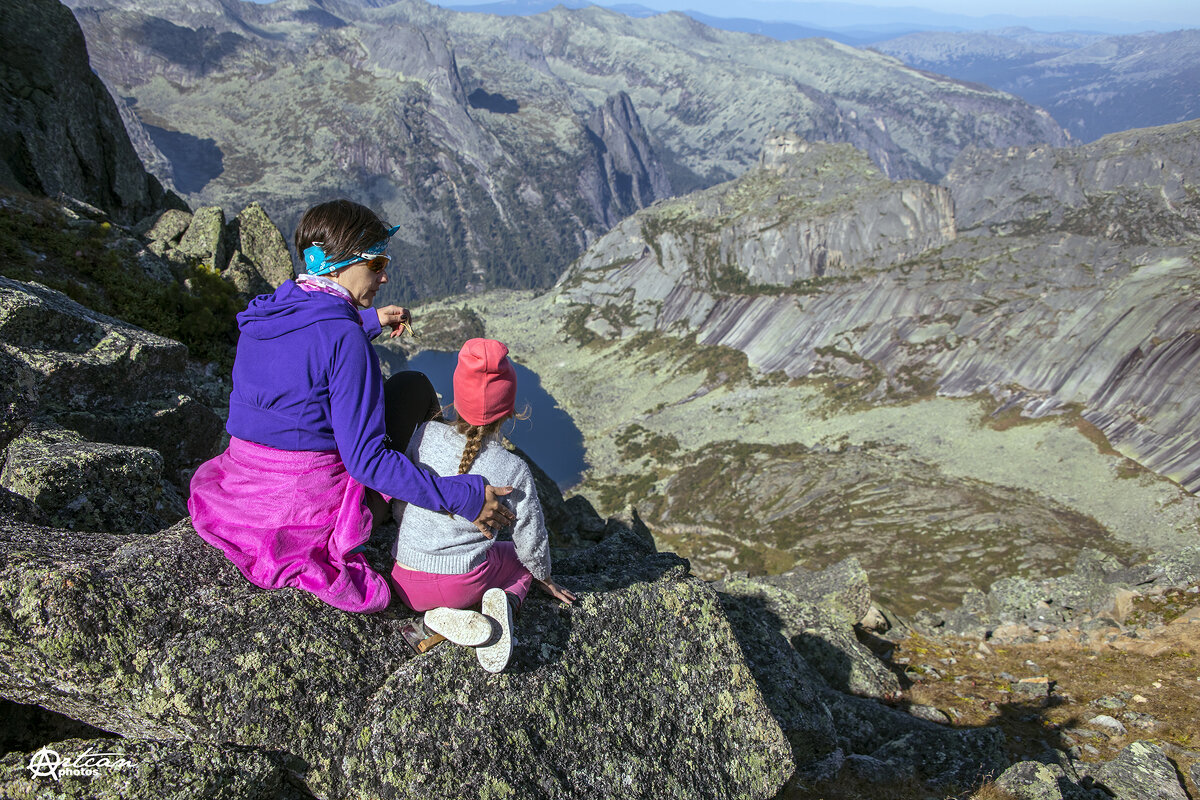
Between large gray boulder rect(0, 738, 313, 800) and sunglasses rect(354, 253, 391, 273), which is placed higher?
sunglasses rect(354, 253, 391, 273)

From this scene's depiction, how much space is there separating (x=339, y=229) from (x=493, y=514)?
297cm

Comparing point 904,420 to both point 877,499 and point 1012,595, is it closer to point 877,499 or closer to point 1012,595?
point 877,499

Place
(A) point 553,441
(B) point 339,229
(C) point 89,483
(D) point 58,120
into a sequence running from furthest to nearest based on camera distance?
(A) point 553,441 < (D) point 58,120 < (C) point 89,483 < (B) point 339,229

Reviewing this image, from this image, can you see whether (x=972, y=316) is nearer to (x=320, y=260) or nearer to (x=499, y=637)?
(x=499, y=637)

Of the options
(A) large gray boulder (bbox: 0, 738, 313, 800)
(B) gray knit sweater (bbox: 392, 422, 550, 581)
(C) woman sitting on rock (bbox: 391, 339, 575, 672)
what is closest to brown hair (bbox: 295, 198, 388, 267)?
(C) woman sitting on rock (bbox: 391, 339, 575, 672)

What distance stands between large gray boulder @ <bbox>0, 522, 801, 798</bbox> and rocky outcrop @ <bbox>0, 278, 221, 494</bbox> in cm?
464

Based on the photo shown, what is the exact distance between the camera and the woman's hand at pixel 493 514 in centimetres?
591

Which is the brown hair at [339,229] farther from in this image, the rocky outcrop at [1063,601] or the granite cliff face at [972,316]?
the granite cliff face at [972,316]

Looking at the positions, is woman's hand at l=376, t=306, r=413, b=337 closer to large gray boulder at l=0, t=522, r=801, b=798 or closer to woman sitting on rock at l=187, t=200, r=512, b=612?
woman sitting on rock at l=187, t=200, r=512, b=612

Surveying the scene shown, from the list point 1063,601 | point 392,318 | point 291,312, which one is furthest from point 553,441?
point 291,312

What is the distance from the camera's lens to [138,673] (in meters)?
5.02

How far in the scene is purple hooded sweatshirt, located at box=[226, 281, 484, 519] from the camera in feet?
18.4

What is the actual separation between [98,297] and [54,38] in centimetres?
2393

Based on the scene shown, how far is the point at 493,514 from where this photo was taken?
5.95 metres
